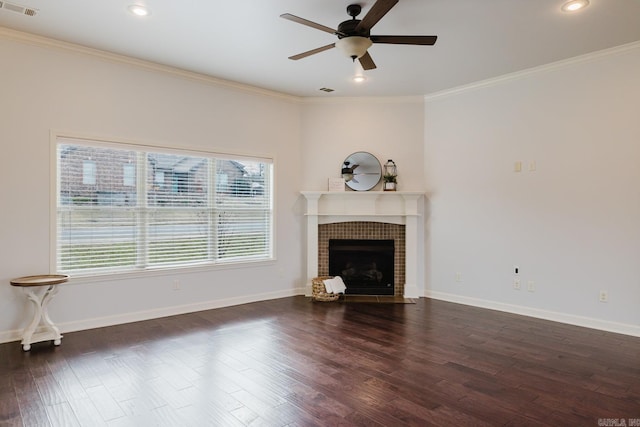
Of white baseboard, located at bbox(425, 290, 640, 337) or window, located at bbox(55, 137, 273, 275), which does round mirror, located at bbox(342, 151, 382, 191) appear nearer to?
window, located at bbox(55, 137, 273, 275)

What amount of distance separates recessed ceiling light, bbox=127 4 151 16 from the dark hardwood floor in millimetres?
2900

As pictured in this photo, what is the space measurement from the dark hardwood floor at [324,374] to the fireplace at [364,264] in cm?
133

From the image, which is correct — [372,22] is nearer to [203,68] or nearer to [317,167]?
[203,68]

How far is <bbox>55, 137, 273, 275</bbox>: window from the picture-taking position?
13.0 ft

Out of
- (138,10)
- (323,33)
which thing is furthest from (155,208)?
(323,33)

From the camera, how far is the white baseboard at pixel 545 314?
3.90m

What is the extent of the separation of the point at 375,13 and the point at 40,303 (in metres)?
3.78

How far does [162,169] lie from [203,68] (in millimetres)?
1290

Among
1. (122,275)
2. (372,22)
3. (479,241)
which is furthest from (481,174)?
(122,275)

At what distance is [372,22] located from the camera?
2857mm

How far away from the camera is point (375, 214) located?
18.4 feet

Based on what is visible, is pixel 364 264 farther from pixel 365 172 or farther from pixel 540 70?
pixel 540 70

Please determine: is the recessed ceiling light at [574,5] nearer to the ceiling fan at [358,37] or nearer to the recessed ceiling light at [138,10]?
the ceiling fan at [358,37]

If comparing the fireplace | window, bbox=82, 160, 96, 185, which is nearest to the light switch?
the fireplace
